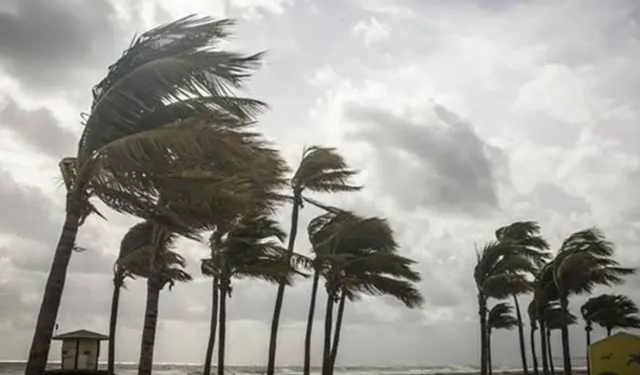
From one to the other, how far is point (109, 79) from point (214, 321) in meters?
15.9

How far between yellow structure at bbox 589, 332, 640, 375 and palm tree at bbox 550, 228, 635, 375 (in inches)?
169

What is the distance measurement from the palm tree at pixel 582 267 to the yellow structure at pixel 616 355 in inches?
169

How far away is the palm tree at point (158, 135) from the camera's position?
1128 cm

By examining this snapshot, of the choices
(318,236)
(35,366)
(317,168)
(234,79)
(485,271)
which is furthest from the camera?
(485,271)

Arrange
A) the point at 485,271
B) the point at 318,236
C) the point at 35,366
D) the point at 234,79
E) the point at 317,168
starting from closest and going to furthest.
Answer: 1. the point at 35,366
2. the point at 234,79
3. the point at 317,168
4. the point at 318,236
5. the point at 485,271

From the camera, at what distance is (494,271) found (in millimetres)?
29578

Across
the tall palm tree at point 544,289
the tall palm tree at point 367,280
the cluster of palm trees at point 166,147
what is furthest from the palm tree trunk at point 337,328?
the cluster of palm trees at point 166,147

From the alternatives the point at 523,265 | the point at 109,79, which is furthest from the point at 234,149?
the point at 523,265

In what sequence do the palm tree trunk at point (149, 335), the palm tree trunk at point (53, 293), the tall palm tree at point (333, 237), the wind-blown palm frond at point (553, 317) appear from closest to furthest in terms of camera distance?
the palm tree trunk at point (53, 293) < the palm tree trunk at point (149, 335) < the tall palm tree at point (333, 237) < the wind-blown palm frond at point (553, 317)

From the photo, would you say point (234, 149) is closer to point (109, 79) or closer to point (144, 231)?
point (109, 79)

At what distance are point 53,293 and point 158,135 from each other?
286cm

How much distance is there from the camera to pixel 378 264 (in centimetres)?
2717

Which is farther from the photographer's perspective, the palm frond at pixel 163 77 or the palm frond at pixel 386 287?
the palm frond at pixel 386 287

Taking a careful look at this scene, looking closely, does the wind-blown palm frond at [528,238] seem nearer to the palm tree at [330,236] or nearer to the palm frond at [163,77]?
the palm tree at [330,236]
